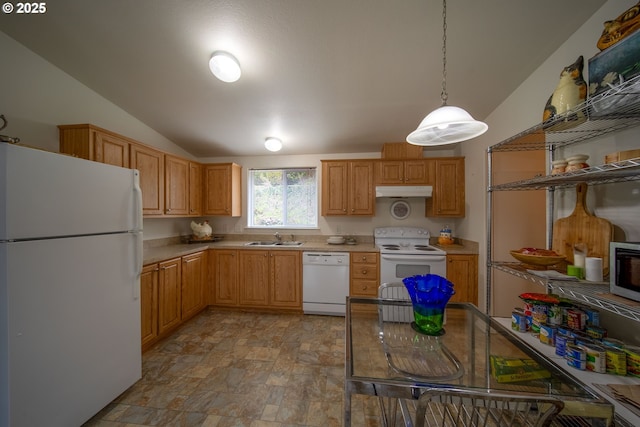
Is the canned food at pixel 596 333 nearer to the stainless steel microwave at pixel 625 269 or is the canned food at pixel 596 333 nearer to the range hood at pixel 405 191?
the stainless steel microwave at pixel 625 269

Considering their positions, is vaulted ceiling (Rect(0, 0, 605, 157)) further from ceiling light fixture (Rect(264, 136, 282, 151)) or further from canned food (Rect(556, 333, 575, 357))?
canned food (Rect(556, 333, 575, 357))

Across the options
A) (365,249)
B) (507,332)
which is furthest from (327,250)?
(507,332)

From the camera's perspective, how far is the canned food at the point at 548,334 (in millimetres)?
1115

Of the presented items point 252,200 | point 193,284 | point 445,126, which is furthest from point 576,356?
point 252,200

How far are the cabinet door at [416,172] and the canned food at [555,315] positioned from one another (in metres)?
2.13

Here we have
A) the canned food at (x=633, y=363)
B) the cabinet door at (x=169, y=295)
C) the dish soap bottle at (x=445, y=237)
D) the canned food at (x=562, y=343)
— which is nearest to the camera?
the canned food at (x=633, y=363)

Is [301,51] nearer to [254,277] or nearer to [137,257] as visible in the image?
[137,257]

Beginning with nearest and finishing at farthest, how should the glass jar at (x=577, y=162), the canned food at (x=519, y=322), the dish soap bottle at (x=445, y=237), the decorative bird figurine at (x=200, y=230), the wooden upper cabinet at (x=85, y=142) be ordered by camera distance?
the glass jar at (x=577, y=162), the canned food at (x=519, y=322), the wooden upper cabinet at (x=85, y=142), the dish soap bottle at (x=445, y=237), the decorative bird figurine at (x=200, y=230)

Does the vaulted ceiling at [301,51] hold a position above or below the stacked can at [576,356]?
above

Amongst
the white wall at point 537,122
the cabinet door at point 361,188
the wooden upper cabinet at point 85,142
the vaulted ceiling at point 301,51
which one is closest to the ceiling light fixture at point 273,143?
the vaulted ceiling at point 301,51

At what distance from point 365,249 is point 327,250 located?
51 centimetres

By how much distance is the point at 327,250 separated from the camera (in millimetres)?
2908

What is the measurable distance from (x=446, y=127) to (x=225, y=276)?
3.09 m

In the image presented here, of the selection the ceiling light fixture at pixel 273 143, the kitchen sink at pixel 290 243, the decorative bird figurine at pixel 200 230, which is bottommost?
the kitchen sink at pixel 290 243
